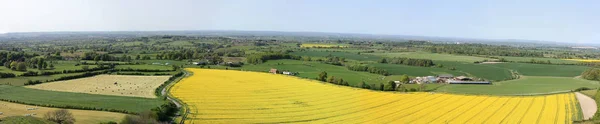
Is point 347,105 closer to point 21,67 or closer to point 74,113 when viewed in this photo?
point 74,113

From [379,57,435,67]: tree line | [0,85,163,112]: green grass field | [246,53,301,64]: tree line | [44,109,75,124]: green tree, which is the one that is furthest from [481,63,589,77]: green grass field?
[44,109,75,124]: green tree

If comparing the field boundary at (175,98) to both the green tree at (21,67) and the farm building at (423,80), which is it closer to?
the green tree at (21,67)

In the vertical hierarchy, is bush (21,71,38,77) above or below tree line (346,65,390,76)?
above

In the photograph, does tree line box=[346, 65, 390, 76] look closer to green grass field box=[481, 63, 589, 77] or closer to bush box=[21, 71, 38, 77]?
green grass field box=[481, 63, 589, 77]

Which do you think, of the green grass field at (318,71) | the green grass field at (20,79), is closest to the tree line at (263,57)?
the green grass field at (318,71)

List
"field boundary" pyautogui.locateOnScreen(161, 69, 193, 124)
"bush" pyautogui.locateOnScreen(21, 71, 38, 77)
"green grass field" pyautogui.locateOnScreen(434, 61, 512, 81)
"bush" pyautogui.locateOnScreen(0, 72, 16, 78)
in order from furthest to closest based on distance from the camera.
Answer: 1. "green grass field" pyautogui.locateOnScreen(434, 61, 512, 81)
2. "bush" pyautogui.locateOnScreen(21, 71, 38, 77)
3. "bush" pyautogui.locateOnScreen(0, 72, 16, 78)
4. "field boundary" pyautogui.locateOnScreen(161, 69, 193, 124)

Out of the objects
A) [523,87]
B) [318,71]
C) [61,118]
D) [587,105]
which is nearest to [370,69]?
[318,71]
